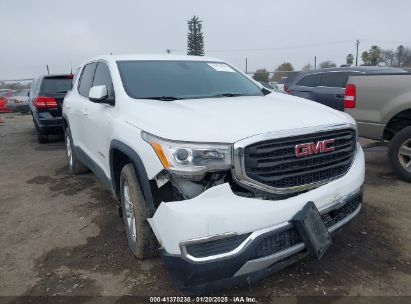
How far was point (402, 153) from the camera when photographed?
16.2ft

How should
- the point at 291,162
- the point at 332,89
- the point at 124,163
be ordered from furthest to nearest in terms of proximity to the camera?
the point at 332,89
the point at 124,163
the point at 291,162

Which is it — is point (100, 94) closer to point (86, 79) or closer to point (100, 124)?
point (100, 124)

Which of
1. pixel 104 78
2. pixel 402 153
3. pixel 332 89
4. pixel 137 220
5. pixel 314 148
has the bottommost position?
pixel 402 153

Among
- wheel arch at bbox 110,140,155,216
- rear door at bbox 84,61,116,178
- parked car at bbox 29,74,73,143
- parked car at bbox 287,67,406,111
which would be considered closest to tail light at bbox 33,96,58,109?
parked car at bbox 29,74,73,143

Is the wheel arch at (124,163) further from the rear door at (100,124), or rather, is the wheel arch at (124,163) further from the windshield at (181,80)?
the windshield at (181,80)

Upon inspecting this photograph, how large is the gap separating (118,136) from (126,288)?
120cm

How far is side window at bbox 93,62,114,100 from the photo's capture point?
3607 millimetres

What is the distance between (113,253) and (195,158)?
153cm

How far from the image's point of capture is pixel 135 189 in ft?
9.30

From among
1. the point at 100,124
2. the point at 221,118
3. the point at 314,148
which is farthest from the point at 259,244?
the point at 100,124

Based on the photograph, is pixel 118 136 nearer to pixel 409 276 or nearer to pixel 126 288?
pixel 126 288

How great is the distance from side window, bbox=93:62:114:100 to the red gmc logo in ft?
6.08

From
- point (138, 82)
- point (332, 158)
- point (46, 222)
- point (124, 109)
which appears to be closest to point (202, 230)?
point (332, 158)

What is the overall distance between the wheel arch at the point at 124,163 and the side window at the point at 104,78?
22.9 inches
